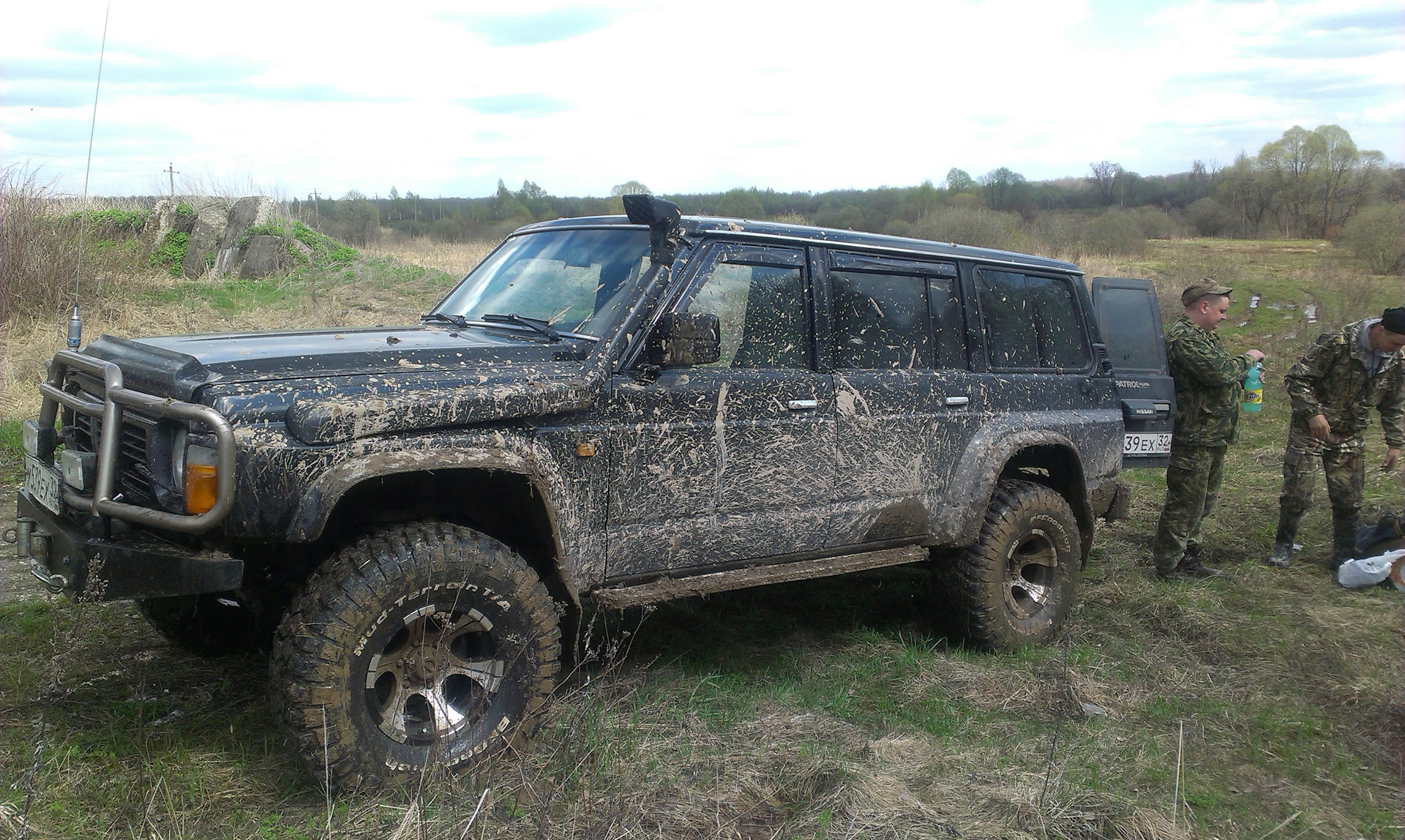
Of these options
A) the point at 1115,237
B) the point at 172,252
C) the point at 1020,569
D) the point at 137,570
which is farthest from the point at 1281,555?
the point at 1115,237

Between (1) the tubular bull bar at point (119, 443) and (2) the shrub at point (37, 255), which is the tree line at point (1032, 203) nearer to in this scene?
(2) the shrub at point (37, 255)

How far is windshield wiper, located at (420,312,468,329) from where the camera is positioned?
4.34 metres

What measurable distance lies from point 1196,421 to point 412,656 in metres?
5.32

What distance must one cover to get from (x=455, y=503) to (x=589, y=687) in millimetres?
870

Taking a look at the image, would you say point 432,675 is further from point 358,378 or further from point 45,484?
point 45,484

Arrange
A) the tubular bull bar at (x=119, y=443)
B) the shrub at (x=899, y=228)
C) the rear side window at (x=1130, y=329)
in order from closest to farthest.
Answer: the tubular bull bar at (x=119, y=443)
the rear side window at (x=1130, y=329)
the shrub at (x=899, y=228)

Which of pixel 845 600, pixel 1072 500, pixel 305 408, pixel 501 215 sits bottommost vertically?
pixel 845 600

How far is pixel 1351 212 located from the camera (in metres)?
29.8

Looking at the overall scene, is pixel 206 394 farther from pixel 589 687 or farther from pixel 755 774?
pixel 755 774

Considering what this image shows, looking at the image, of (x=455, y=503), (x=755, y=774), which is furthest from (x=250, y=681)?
(x=755, y=774)

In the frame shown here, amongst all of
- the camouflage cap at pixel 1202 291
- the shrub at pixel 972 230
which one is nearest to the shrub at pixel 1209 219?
the shrub at pixel 972 230

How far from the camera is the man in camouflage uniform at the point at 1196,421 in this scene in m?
6.36

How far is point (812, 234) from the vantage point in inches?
171

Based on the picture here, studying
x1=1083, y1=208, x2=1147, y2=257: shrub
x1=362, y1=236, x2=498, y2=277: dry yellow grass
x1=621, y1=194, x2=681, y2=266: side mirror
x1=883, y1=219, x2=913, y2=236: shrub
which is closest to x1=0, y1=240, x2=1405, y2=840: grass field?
x1=621, y1=194, x2=681, y2=266: side mirror
